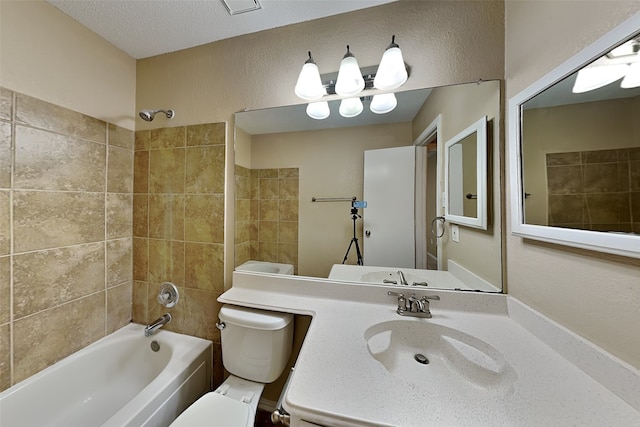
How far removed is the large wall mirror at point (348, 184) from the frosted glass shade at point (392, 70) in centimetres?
7

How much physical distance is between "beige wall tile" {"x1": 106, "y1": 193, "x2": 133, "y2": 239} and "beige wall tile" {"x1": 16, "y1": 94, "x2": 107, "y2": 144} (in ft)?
1.16

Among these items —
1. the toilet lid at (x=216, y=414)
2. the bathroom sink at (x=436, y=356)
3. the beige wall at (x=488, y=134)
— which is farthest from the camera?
the beige wall at (x=488, y=134)

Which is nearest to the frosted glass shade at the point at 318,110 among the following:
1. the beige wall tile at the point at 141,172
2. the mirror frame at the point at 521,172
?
→ the mirror frame at the point at 521,172

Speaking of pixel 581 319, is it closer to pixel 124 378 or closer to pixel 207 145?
pixel 207 145

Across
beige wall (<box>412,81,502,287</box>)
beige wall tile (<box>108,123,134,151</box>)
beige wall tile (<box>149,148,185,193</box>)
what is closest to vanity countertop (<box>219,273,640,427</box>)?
beige wall (<box>412,81,502,287</box>)

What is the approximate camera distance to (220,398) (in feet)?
3.13

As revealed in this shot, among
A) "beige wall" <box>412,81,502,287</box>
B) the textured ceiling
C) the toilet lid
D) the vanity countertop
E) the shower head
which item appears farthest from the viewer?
the shower head

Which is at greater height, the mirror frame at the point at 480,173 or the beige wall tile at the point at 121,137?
the beige wall tile at the point at 121,137

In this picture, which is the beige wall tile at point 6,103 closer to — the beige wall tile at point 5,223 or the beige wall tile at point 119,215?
the beige wall tile at point 5,223

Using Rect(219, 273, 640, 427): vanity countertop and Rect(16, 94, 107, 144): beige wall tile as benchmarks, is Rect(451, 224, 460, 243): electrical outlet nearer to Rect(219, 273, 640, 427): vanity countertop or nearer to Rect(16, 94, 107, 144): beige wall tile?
Rect(219, 273, 640, 427): vanity countertop

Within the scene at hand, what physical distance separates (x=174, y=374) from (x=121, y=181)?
3.97 ft

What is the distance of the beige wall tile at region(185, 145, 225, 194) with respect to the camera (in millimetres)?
1263

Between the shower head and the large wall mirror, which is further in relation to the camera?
the shower head

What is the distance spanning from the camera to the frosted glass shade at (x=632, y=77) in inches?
19.5
